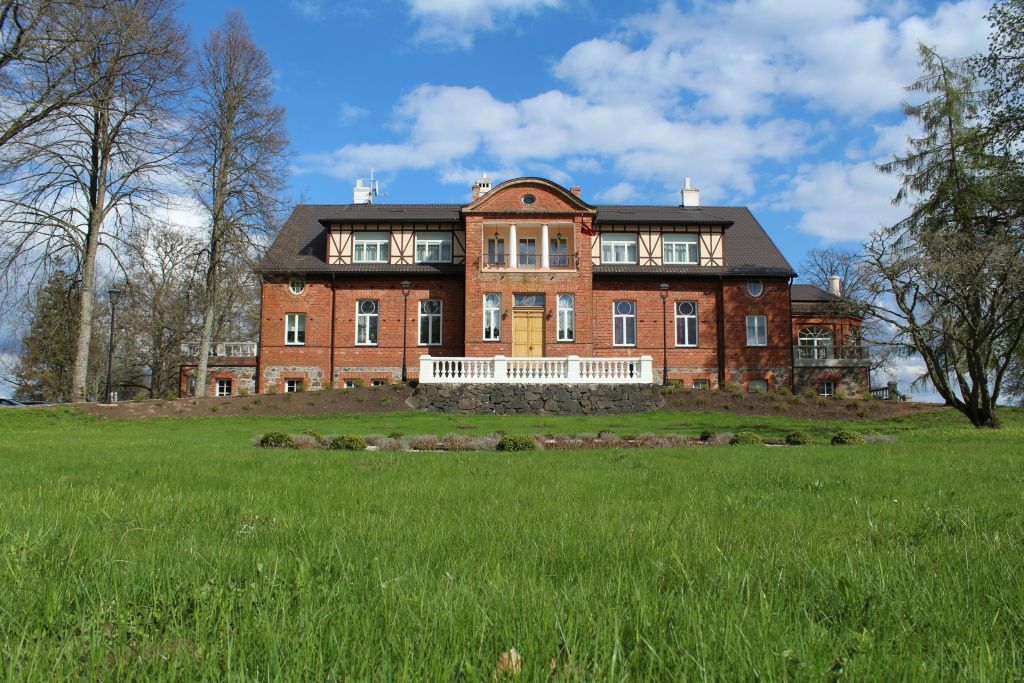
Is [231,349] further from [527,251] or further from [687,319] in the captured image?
[687,319]

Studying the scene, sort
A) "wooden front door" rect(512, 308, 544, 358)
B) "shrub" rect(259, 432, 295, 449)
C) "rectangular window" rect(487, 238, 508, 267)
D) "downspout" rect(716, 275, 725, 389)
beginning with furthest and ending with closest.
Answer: "downspout" rect(716, 275, 725, 389) < "rectangular window" rect(487, 238, 508, 267) < "wooden front door" rect(512, 308, 544, 358) < "shrub" rect(259, 432, 295, 449)

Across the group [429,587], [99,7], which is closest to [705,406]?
[99,7]

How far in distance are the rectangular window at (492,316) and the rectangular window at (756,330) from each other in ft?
41.4

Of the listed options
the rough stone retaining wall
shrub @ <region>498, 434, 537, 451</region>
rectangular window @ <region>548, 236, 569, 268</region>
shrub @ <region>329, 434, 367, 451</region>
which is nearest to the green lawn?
shrub @ <region>498, 434, 537, 451</region>

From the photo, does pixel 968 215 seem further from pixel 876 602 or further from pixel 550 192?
pixel 876 602

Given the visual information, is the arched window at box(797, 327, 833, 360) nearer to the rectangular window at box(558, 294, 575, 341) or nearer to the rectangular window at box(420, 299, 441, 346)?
the rectangular window at box(558, 294, 575, 341)

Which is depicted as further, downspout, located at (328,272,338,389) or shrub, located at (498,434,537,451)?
downspout, located at (328,272,338,389)

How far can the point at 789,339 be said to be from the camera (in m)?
35.2

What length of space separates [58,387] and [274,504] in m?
49.0

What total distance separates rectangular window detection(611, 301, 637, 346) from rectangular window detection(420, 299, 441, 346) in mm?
8868

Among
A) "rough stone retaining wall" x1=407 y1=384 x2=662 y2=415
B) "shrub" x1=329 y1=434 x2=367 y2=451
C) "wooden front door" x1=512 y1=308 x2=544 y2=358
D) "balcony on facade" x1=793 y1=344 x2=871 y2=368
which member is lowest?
"shrub" x1=329 y1=434 x2=367 y2=451

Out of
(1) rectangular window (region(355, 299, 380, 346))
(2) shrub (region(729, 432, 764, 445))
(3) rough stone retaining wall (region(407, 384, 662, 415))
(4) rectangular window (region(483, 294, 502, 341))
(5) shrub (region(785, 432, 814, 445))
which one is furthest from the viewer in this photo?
(1) rectangular window (region(355, 299, 380, 346))

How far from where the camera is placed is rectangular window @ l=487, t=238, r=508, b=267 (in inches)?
1357

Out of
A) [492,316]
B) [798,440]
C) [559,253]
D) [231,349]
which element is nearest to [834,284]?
[559,253]
